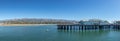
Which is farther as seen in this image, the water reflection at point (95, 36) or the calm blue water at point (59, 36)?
the water reflection at point (95, 36)

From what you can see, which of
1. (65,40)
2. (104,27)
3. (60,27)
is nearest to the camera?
(65,40)

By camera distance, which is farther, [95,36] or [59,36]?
[95,36]

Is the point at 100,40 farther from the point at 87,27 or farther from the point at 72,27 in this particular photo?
the point at 72,27

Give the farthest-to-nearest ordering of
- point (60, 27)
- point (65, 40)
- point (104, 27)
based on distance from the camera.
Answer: point (104, 27) < point (60, 27) < point (65, 40)

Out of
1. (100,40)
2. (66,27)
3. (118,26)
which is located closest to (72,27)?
(66,27)

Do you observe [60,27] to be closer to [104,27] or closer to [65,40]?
[104,27]

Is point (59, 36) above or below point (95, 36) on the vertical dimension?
above

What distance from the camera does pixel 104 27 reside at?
64.0 metres

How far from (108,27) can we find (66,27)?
16073 mm

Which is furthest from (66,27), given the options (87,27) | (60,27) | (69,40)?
(69,40)

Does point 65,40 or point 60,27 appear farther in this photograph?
point 60,27

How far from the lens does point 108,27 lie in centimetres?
6606

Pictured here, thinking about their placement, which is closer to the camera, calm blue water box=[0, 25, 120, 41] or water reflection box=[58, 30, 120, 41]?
calm blue water box=[0, 25, 120, 41]

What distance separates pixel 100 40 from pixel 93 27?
32.1 meters
